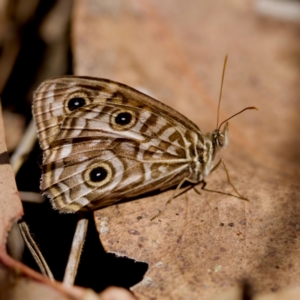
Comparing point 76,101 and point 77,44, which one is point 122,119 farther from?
point 77,44

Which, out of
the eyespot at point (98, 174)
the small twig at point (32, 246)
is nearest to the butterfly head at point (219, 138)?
the eyespot at point (98, 174)

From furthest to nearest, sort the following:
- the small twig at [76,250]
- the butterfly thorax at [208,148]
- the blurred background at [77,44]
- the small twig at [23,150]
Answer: the blurred background at [77,44], the small twig at [23,150], the butterfly thorax at [208,148], the small twig at [76,250]

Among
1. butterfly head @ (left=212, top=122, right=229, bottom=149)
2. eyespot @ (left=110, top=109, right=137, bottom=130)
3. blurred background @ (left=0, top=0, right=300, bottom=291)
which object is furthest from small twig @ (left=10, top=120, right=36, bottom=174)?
butterfly head @ (left=212, top=122, right=229, bottom=149)

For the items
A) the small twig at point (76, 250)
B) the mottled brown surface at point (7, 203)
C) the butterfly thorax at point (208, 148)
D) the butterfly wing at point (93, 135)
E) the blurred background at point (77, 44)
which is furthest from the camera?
the blurred background at point (77, 44)

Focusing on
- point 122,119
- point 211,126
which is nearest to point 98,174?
point 122,119

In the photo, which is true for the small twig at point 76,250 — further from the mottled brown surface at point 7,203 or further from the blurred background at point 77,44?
the blurred background at point 77,44

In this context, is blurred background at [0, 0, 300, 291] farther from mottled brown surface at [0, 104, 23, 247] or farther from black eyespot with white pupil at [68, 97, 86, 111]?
mottled brown surface at [0, 104, 23, 247]

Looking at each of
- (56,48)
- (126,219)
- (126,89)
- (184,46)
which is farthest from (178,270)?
(56,48)
